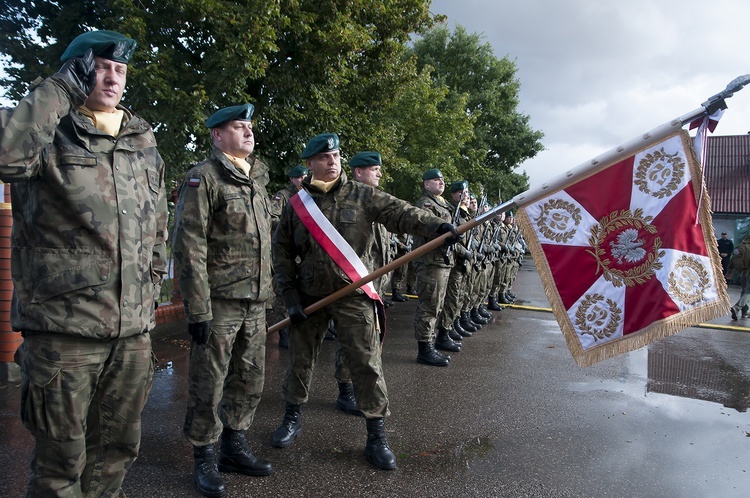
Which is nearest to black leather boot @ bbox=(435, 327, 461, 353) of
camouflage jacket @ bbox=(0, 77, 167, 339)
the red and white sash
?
A: the red and white sash

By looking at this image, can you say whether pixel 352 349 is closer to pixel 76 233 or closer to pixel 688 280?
pixel 76 233

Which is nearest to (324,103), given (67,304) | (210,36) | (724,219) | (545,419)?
(210,36)

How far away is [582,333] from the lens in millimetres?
3297

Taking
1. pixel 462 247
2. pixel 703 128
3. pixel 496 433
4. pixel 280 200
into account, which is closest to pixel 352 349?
pixel 496 433

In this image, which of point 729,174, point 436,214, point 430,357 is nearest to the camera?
point 430,357

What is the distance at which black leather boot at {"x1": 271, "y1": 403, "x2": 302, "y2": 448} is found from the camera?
3.55 metres

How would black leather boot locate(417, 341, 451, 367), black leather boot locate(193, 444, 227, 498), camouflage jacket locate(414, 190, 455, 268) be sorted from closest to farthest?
black leather boot locate(193, 444, 227, 498) < black leather boot locate(417, 341, 451, 367) < camouflage jacket locate(414, 190, 455, 268)

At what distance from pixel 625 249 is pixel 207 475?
2784 mm

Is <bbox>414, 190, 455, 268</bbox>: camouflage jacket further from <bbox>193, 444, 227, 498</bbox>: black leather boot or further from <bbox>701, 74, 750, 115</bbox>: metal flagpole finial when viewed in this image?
<bbox>193, 444, 227, 498</bbox>: black leather boot

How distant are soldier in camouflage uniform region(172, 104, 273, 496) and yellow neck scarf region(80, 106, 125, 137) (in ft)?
2.09

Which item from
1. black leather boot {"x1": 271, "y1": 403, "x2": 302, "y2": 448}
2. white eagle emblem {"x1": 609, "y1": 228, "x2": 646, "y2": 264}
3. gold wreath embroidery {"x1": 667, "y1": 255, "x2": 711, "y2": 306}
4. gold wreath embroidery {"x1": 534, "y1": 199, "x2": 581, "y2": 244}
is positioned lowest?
black leather boot {"x1": 271, "y1": 403, "x2": 302, "y2": 448}

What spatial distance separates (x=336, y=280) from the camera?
141 inches

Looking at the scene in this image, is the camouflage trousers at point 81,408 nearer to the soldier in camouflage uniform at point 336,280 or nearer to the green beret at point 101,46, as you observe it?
the green beret at point 101,46

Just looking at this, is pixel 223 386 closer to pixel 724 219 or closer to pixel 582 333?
pixel 582 333
